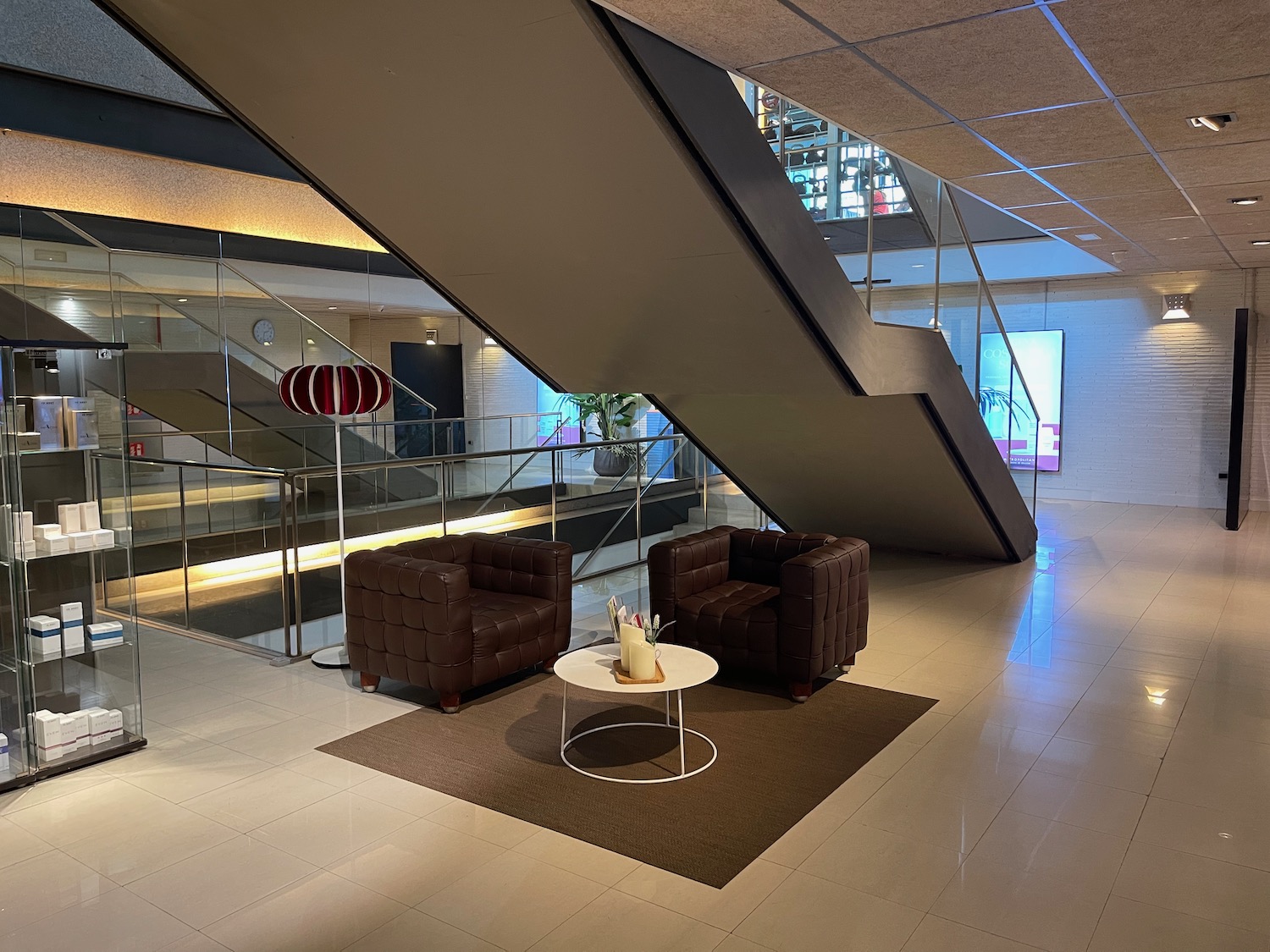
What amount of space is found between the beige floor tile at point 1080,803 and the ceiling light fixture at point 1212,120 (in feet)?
10.2

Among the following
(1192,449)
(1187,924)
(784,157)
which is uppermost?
(784,157)

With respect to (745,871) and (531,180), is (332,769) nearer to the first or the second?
(745,871)

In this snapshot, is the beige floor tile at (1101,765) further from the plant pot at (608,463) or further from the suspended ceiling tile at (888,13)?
the plant pot at (608,463)

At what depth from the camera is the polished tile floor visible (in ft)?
9.17

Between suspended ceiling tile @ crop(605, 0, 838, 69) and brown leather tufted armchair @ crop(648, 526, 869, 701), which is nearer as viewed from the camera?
suspended ceiling tile @ crop(605, 0, 838, 69)

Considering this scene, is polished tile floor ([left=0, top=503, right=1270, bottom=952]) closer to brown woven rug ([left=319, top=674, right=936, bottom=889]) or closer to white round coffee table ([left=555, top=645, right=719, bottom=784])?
brown woven rug ([left=319, top=674, right=936, bottom=889])

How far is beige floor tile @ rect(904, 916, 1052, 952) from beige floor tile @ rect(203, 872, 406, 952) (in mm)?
1584

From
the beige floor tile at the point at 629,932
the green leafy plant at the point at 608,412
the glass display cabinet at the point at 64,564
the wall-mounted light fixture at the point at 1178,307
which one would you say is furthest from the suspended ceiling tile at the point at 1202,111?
the green leafy plant at the point at 608,412

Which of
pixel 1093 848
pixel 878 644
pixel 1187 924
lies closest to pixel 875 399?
pixel 878 644

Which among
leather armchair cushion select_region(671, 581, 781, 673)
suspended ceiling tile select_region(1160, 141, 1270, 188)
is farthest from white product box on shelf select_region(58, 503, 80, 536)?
suspended ceiling tile select_region(1160, 141, 1270, 188)

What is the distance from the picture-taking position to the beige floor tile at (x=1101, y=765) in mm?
3843

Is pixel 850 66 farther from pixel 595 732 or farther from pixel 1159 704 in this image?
pixel 1159 704

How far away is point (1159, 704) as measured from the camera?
4734 mm

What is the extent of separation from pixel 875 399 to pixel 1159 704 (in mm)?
2439
